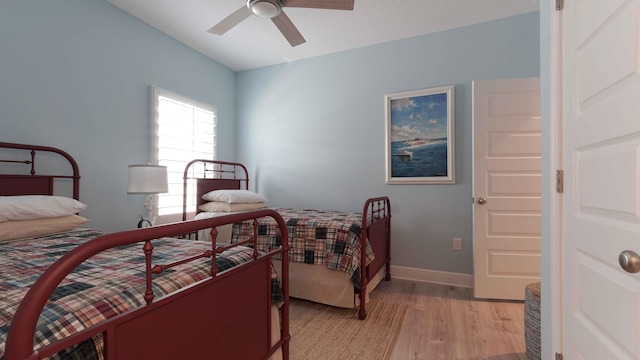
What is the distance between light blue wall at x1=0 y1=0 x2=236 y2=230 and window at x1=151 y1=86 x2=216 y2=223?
0.10 metres

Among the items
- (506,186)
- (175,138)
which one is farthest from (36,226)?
(506,186)

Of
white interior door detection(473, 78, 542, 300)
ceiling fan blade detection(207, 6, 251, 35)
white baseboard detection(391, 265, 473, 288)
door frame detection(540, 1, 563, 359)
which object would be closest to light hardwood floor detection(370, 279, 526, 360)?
white baseboard detection(391, 265, 473, 288)

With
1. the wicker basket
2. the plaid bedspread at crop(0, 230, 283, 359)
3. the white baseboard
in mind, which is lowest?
the white baseboard

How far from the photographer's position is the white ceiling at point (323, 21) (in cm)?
263

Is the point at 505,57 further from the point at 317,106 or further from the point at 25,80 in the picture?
the point at 25,80

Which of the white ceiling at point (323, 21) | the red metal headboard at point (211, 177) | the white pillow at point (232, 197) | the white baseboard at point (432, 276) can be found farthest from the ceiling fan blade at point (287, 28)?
the white baseboard at point (432, 276)

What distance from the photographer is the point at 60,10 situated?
227cm

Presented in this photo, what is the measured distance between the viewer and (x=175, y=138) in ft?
10.6

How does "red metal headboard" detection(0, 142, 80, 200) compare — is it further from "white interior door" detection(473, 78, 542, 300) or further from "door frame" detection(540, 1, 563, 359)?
"white interior door" detection(473, 78, 542, 300)

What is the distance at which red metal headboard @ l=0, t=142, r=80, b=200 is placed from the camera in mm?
1995

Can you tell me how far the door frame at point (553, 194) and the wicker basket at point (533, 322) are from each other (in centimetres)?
40

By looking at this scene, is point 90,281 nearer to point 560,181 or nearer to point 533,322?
point 560,181

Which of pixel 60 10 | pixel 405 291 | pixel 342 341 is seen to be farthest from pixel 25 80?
pixel 405 291

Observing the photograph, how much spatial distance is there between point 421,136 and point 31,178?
3.41m
